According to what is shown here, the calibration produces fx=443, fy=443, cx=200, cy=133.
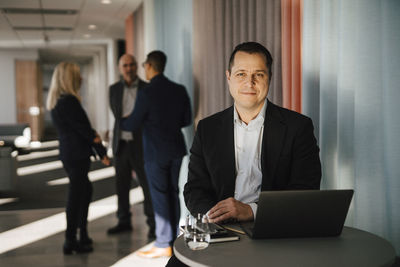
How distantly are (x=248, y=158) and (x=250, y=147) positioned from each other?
5 centimetres

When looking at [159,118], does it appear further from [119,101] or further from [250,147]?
[250,147]

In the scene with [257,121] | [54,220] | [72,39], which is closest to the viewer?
[257,121]

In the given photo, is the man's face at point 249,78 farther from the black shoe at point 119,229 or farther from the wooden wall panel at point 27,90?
the wooden wall panel at point 27,90

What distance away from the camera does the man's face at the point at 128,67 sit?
15.0 ft

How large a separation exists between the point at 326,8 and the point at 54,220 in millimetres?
3945

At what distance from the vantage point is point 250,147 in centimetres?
207

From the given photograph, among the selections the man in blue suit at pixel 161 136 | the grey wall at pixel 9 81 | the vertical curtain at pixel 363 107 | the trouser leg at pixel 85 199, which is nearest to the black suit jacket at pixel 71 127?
the trouser leg at pixel 85 199

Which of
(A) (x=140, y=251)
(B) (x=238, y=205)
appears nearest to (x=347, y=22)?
(B) (x=238, y=205)

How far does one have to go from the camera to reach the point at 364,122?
7.05 ft

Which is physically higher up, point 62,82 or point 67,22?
point 67,22

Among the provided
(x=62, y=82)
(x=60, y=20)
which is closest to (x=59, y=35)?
(x=60, y=20)

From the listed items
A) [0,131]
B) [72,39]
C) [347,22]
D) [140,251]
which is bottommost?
[140,251]

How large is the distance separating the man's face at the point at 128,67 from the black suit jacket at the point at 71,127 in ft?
3.05

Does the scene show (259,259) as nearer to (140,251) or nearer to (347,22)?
(347,22)
